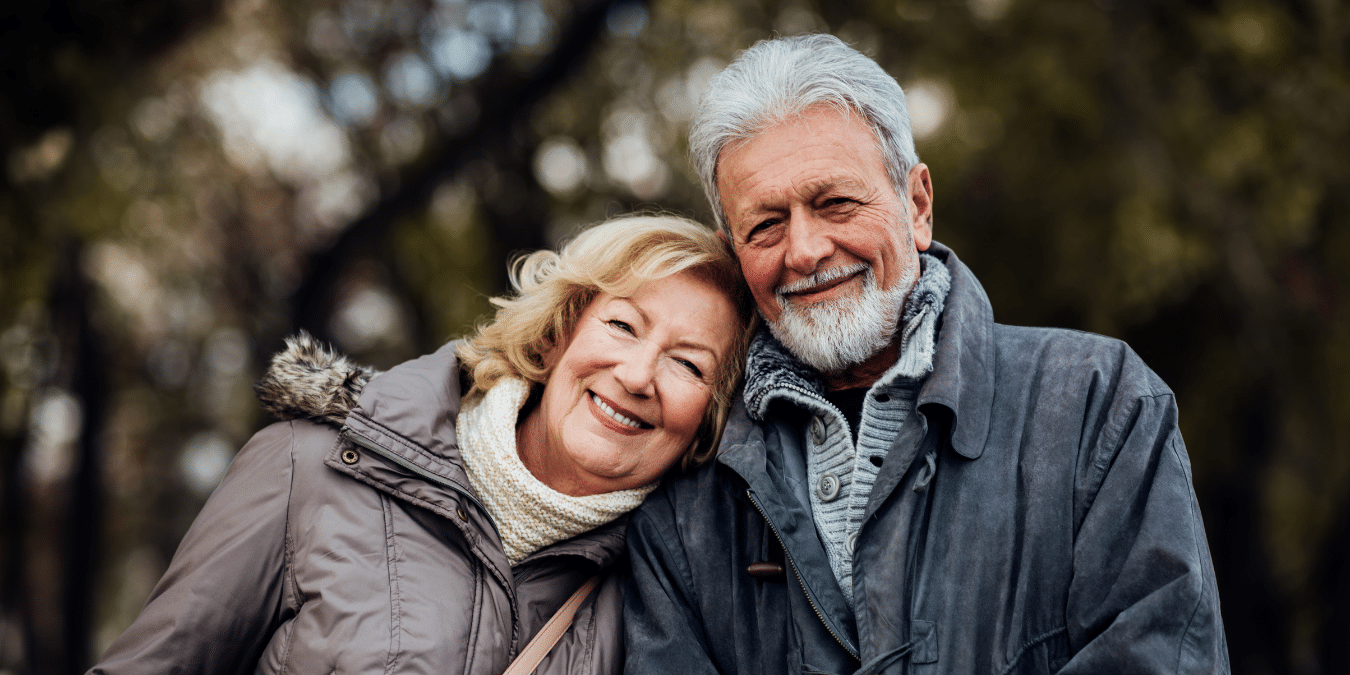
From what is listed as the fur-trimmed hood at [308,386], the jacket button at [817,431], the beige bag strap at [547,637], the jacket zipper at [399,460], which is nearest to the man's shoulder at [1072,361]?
the jacket button at [817,431]

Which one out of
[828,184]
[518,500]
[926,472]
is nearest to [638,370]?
[518,500]

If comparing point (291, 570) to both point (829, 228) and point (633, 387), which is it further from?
point (829, 228)

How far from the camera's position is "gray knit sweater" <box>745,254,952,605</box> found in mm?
2383

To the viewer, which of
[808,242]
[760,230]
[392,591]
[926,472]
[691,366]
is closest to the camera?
[926,472]

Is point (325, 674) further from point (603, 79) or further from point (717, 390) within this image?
point (603, 79)

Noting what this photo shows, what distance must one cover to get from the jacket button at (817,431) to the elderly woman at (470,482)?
29cm

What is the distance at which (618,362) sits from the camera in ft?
8.79

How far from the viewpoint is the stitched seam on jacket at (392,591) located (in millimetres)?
2303

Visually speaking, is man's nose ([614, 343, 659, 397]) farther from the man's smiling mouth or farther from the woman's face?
the man's smiling mouth

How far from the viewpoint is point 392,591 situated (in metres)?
2.39

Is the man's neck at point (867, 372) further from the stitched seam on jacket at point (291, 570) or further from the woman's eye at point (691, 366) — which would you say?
the stitched seam on jacket at point (291, 570)

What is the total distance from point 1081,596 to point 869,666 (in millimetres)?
457

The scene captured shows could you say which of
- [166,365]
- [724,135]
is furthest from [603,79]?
[166,365]

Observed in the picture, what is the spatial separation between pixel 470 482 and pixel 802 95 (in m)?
1.30
